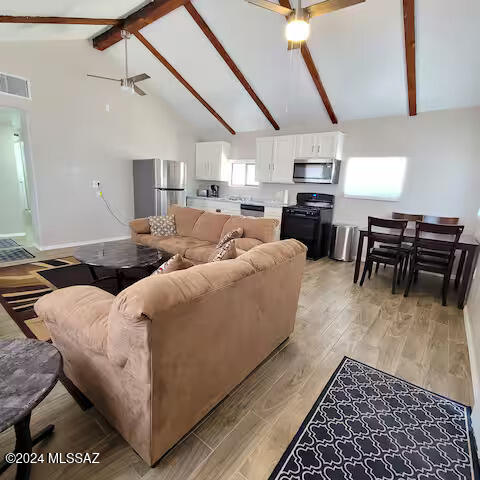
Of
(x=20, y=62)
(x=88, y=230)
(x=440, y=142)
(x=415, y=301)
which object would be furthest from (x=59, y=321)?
(x=440, y=142)

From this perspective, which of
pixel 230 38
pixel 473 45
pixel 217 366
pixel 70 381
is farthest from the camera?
pixel 230 38

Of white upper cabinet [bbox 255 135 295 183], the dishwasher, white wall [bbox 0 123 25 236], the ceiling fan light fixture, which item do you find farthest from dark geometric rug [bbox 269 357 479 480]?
white wall [bbox 0 123 25 236]

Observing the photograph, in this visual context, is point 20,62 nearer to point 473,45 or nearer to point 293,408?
point 293,408

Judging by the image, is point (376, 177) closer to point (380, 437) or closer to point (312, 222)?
point (312, 222)

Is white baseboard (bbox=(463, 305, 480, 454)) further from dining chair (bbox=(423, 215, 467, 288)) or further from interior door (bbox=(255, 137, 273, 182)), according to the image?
interior door (bbox=(255, 137, 273, 182))

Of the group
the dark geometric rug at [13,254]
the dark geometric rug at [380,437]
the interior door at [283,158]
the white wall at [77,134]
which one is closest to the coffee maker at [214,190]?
the white wall at [77,134]

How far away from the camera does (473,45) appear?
3057 mm

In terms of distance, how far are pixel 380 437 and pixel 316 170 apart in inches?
173

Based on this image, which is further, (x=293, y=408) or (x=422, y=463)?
(x=293, y=408)

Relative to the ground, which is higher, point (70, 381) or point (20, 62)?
point (20, 62)

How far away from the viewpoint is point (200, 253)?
3.35 meters

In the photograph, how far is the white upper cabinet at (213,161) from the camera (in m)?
6.44

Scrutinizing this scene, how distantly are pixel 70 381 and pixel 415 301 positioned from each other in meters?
3.61

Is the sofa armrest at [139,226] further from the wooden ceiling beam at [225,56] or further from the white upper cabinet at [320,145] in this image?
the white upper cabinet at [320,145]
